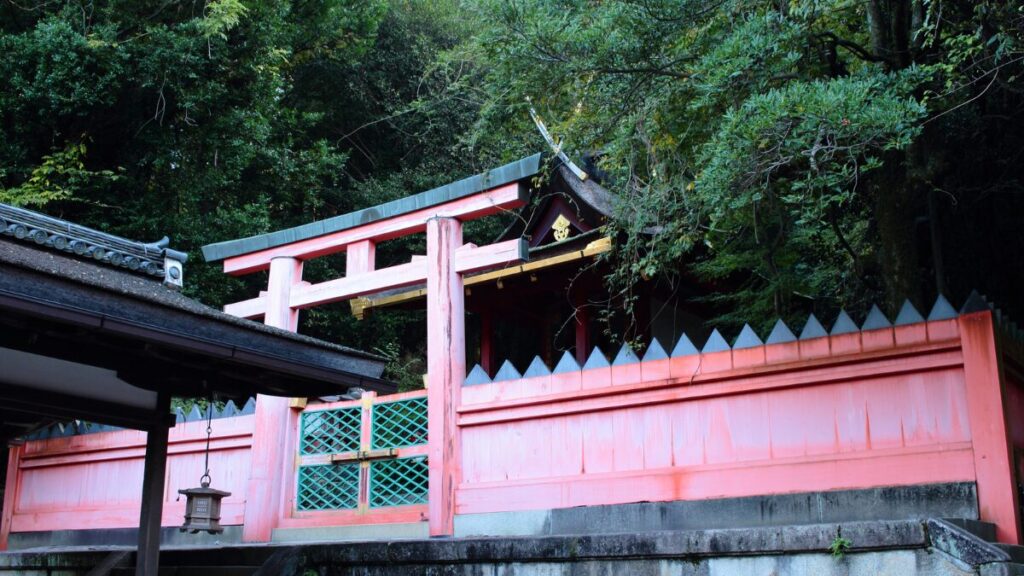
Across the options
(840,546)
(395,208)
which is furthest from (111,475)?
(840,546)

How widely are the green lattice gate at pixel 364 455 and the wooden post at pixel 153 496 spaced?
241cm

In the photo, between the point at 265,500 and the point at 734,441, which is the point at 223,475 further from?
the point at 734,441

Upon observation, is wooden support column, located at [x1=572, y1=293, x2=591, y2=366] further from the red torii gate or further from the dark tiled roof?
the dark tiled roof

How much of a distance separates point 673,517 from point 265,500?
447cm

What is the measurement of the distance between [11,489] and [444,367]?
6853mm

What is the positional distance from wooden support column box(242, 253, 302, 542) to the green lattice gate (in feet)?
0.67

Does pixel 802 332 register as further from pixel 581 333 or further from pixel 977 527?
pixel 581 333

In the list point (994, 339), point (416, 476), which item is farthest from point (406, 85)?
point (994, 339)

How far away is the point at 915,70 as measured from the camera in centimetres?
645

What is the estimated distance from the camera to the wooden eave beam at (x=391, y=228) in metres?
8.67

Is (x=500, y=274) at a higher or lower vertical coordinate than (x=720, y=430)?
higher

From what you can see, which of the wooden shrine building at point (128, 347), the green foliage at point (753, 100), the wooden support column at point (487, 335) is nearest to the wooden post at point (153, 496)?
the wooden shrine building at point (128, 347)

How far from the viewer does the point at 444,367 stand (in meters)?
8.52

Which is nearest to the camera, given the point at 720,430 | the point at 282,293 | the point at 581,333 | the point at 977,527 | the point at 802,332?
the point at 977,527
